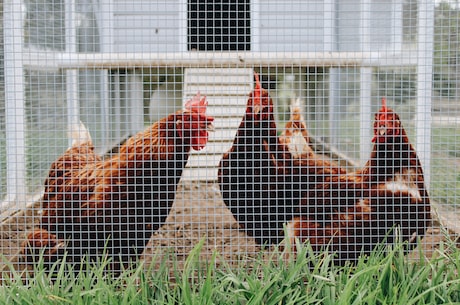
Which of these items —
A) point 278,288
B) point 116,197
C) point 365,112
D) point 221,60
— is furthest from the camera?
point 365,112

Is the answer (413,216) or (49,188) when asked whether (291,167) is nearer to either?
(413,216)

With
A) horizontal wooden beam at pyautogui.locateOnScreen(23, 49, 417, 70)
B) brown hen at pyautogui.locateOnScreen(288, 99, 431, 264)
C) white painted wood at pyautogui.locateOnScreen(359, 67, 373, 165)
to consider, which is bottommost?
brown hen at pyautogui.locateOnScreen(288, 99, 431, 264)

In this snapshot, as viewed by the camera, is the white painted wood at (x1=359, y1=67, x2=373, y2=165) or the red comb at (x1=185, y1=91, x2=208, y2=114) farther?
the white painted wood at (x1=359, y1=67, x2=373, y2=165)

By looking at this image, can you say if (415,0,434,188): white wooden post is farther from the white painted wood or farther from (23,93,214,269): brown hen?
(23,93,214,269): brown hen

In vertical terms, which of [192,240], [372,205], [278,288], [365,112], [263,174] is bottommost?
[192,240]

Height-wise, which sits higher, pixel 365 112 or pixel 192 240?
pixel 365 112

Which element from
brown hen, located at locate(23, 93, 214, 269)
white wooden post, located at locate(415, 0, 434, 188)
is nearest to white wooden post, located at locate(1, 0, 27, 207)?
brown hen, located at locate(23, 93, 214, 269)

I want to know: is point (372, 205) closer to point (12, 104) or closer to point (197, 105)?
point (197, 105)

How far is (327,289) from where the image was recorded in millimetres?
2088

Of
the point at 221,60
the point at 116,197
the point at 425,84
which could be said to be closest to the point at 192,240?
the point at 116,197

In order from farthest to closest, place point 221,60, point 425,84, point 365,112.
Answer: point 365,112 → point 425,84 → point 221,60

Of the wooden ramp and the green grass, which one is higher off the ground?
the wooden ramp

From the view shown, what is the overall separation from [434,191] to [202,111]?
57.9 inches

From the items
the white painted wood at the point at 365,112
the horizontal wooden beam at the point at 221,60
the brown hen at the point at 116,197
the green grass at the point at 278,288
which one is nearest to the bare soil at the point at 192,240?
the brown hen at the point at 116,197
